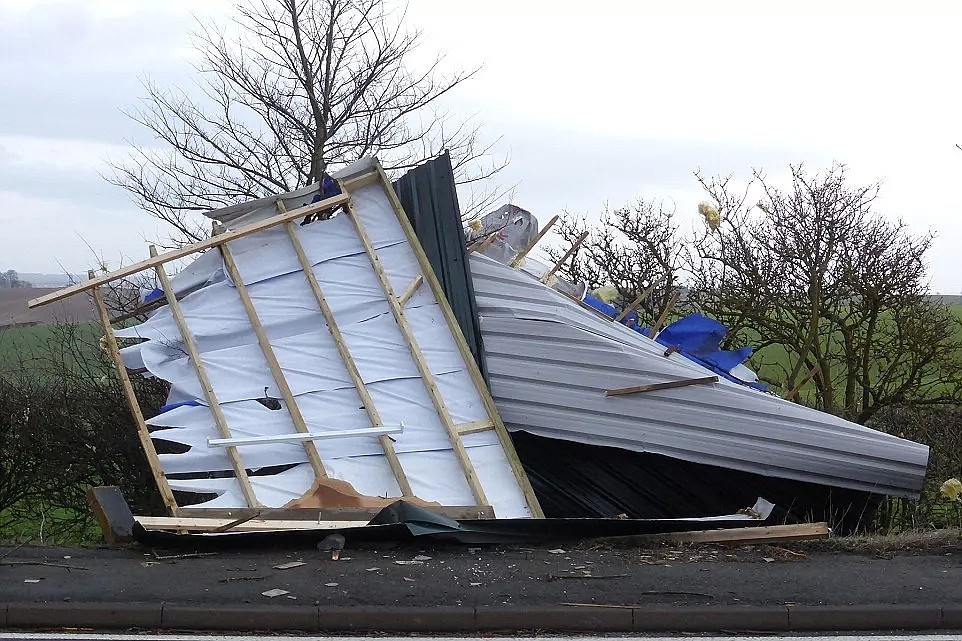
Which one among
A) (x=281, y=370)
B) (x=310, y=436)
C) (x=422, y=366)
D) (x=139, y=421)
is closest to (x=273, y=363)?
(x=281, y=370)

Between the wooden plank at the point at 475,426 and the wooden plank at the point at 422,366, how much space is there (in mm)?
112

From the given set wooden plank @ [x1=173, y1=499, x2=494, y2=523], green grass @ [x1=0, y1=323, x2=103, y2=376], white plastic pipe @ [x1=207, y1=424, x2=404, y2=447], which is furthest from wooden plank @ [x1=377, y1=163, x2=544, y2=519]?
green grass @ [x1=0, y1=323, x2=103, y2=376]

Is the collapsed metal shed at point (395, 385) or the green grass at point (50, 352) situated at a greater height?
the green grass at point (50, 352)

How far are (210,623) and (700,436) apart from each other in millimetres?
5008

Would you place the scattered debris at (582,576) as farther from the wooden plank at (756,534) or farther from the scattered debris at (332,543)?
the scattered debris at (332,543)

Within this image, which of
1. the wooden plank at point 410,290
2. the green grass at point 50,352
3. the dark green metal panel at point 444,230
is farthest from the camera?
the green grass at point 50,352

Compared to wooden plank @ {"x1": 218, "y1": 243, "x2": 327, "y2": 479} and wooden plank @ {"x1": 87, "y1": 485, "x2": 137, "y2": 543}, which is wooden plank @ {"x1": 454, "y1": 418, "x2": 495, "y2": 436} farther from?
wooden plank @ {"x1": 87, "y1": 485, "x2": 137, "y2": 543}

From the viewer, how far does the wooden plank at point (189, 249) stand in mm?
8953

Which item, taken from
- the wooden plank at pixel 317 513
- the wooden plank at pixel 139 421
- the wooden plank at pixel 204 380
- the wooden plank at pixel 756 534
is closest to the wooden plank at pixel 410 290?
the wooden plank at pixel 204 380

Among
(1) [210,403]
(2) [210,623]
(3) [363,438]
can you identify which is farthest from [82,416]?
(2) [210,623]

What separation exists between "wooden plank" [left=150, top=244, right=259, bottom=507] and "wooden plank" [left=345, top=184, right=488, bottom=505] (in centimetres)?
137

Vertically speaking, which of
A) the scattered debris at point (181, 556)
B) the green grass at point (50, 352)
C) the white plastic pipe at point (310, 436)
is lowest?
the scattered debris at point (181, 556)

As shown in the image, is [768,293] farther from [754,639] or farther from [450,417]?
[754,639]

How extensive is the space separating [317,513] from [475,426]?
1.74m
